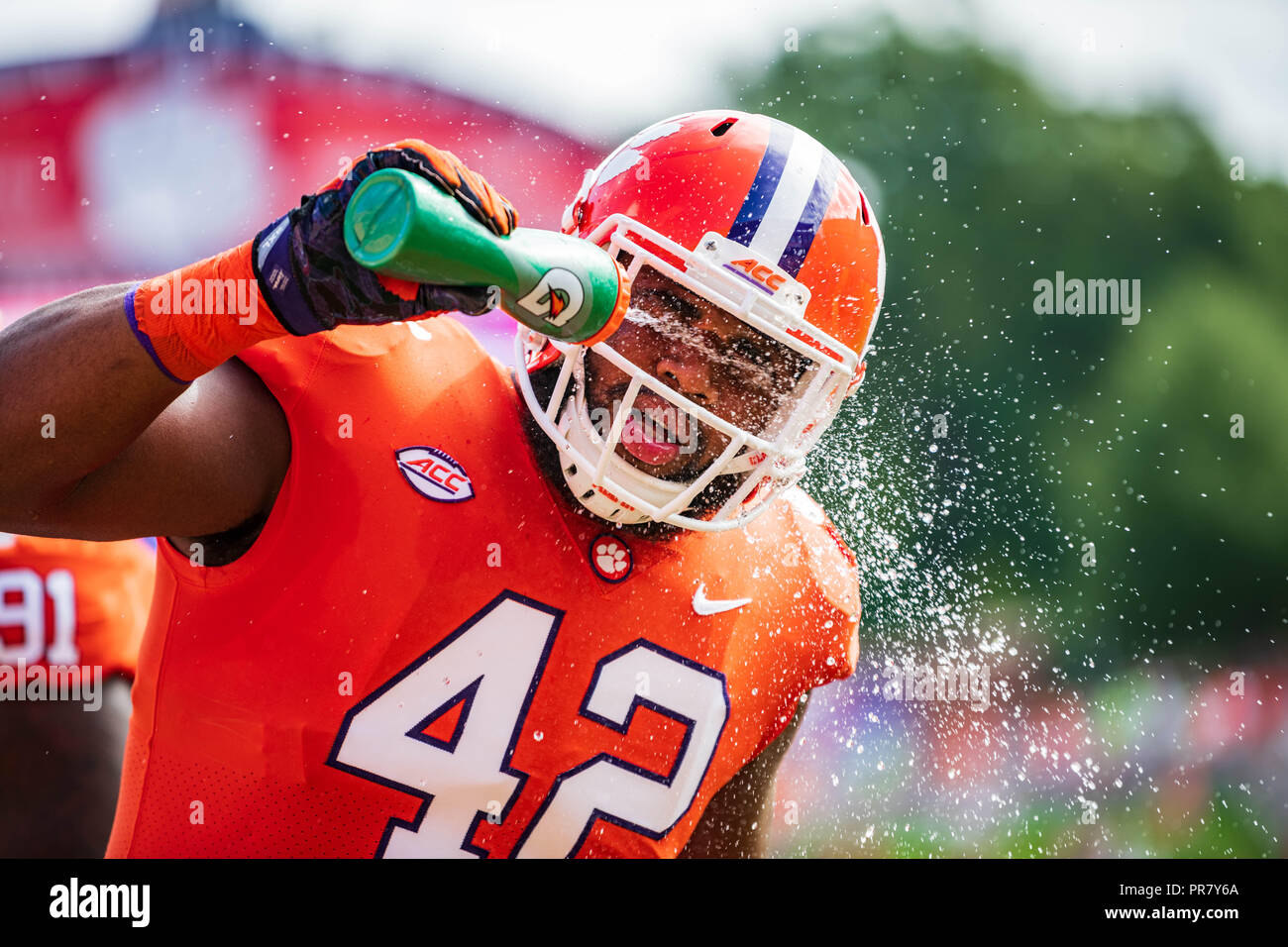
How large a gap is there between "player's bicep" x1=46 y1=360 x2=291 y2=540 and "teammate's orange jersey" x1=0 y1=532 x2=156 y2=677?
1262 mm

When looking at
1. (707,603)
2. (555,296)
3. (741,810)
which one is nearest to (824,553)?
(707,603)

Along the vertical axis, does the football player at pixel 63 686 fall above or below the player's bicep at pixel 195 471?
below

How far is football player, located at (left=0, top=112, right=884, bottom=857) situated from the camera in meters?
1.59

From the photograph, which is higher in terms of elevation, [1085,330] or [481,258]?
[481,258]

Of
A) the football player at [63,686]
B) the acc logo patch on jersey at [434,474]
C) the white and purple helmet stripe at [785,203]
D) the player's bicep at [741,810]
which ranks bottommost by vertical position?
the football player at [63,686]

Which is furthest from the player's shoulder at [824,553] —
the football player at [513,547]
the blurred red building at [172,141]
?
the blurred red building at [172,141]

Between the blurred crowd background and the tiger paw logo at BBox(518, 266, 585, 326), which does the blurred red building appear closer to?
the blurred crowd background

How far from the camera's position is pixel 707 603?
6.10ft

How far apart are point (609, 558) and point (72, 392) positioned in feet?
2.66

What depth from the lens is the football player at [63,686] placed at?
99.5 inches

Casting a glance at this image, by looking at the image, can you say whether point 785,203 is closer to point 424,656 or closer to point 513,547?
point 513,547

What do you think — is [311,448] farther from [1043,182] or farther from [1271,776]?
[1043,182]

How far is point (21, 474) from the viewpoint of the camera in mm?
1268

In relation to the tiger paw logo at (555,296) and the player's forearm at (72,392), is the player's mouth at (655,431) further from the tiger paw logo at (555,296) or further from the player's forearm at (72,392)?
the player's forearm at (72,392)
